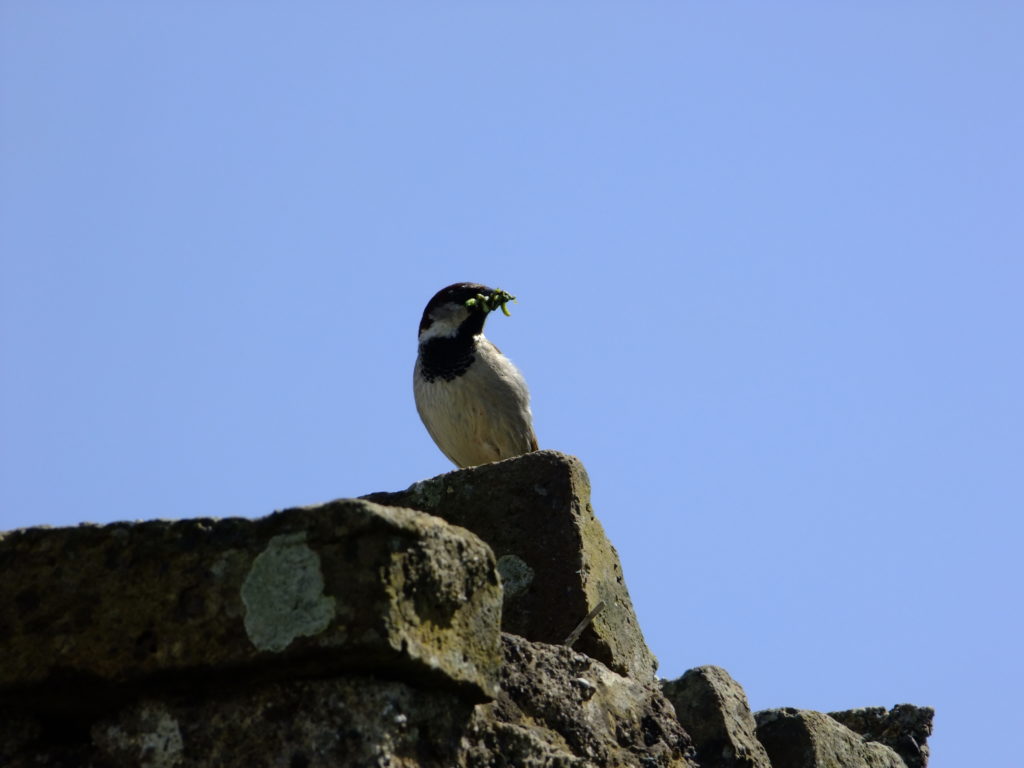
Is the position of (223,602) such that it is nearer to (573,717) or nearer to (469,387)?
(573,717)

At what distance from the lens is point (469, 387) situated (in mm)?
7496

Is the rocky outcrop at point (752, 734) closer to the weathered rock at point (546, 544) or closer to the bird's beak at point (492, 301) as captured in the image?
the weathered rock at point (546, 544)

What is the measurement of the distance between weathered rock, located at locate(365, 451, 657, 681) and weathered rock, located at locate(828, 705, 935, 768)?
115 cm

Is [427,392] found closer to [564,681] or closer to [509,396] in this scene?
[509,396]

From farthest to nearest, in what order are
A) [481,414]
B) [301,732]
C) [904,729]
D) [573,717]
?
[481,414] → [904,729] → [573,717] → [301,732]

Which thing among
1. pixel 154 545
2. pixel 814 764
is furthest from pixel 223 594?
pixel 814 764

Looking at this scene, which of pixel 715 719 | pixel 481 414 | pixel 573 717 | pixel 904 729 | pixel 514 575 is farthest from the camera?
pixel 481 414

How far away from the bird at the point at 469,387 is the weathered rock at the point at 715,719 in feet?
11.6

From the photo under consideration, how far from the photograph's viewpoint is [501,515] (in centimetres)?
407

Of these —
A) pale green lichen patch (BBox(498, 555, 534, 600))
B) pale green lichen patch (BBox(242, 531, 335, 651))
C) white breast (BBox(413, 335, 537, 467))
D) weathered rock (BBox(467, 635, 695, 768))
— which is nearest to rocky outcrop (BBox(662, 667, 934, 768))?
weathered rock (BBox(467, 635, 695, 768))

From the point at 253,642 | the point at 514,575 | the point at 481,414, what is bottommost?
the point at 253,642

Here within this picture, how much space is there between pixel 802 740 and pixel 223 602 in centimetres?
204

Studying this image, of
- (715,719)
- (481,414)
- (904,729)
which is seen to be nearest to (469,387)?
(481,414)

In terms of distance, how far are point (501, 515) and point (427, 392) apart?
3688mm
